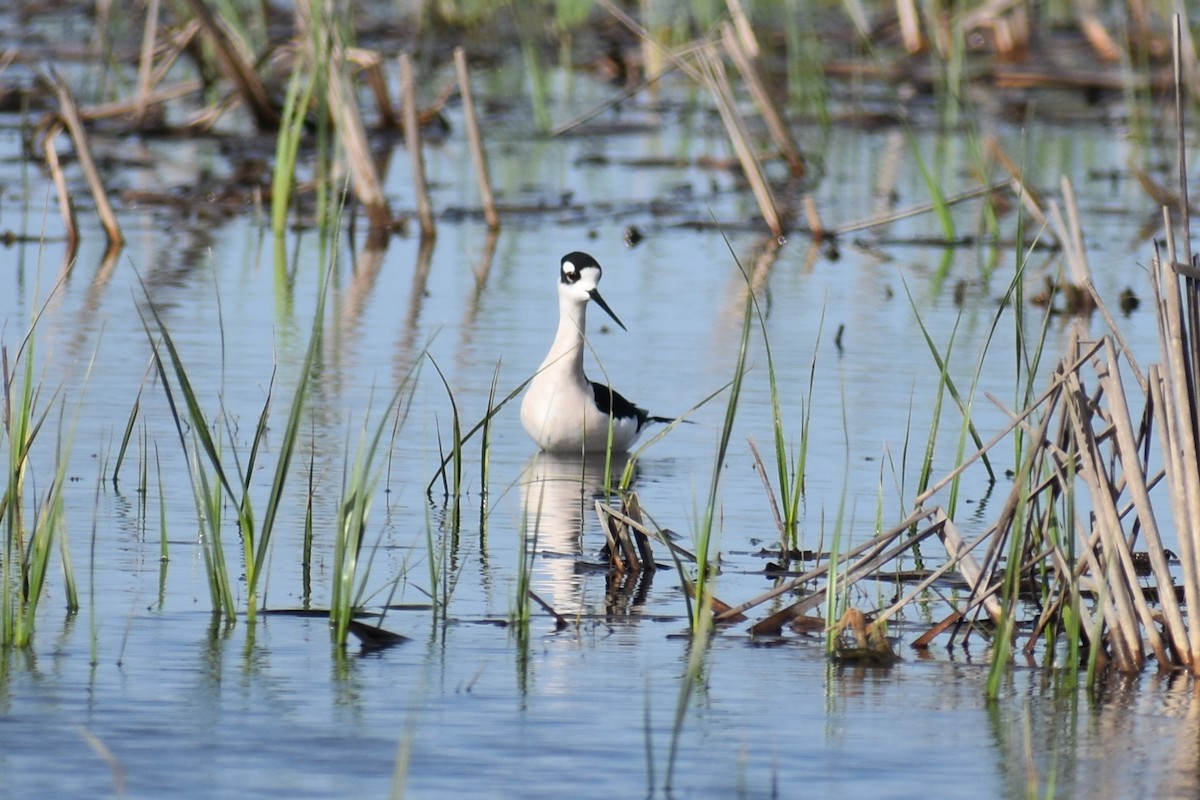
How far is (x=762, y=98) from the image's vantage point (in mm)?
12688

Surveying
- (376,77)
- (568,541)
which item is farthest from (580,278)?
(376,77)

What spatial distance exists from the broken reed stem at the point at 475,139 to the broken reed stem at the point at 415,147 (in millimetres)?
258

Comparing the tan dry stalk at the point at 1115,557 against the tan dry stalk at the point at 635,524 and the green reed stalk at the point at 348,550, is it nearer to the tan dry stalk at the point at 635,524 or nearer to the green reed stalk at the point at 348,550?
the tan dry stalk at the point at 635,524

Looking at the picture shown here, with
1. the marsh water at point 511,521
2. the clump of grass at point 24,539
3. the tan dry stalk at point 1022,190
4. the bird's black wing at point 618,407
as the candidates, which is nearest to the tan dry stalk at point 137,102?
the marsh water at point 511,521

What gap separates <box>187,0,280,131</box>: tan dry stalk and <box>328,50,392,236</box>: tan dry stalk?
1.46 meters

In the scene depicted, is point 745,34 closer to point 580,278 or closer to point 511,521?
point 580,278

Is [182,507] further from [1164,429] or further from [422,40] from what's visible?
[422,40]

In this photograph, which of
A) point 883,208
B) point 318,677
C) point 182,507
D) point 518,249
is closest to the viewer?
point 318,677

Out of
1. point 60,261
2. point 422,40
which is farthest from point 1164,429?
point 422,40

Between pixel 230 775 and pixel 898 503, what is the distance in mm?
2831

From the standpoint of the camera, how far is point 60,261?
10406 millimetres

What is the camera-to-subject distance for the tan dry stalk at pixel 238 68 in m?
12.5

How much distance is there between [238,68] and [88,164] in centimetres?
274

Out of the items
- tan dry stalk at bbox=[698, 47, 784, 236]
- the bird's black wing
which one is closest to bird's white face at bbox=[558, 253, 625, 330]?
the bird's black wing
